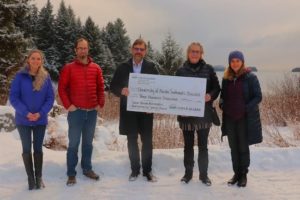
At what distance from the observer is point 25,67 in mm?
5383

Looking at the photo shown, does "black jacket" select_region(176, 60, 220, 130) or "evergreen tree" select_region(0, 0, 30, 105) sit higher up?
"evergreen tree" select_region(0, 0, 30, 105)

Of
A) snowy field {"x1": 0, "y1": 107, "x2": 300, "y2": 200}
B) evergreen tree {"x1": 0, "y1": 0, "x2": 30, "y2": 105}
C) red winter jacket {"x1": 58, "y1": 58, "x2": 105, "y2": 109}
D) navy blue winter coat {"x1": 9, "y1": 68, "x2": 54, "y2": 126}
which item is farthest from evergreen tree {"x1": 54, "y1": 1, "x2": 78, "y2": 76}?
navy blue winter coat {"x1": 9, "y1": 68, "x2": 54, "y2": 126}

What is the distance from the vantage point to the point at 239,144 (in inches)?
223

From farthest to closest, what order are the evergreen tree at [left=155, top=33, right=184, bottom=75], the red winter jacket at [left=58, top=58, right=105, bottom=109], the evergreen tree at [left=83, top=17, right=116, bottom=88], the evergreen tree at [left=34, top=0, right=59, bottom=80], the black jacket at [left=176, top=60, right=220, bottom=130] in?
the evergreen tree at [left=34, top=0, right=59, bottom=80] → the evergreen tree at [left=83, top=17, right=116, bottom=88] → the evergreen tree at [left=155, top=33, right=184, bottom=75] → the black jacket at [left=176, top=60, right=220, bottom=130] → the red winter jacket at [left=58, top=58, right=105, bottom=109]

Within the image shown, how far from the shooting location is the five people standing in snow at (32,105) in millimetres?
5254

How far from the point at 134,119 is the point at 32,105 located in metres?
1.43

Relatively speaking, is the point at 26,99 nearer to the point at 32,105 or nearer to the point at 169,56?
the point at 32,105

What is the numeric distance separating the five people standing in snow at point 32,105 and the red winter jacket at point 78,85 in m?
0.20

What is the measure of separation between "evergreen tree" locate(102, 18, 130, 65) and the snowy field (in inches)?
1659

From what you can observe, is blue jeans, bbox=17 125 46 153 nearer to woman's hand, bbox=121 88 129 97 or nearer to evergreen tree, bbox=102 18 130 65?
woman's hand, bbox=121 88 129 97

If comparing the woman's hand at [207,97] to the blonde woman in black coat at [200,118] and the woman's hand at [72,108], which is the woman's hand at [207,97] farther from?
the woman's hand at [72,108]

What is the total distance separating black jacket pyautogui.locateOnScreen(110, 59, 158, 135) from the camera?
579 cm

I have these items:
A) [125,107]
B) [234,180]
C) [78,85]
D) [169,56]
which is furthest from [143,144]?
[169,56]

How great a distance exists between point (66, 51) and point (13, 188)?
1489 inches
